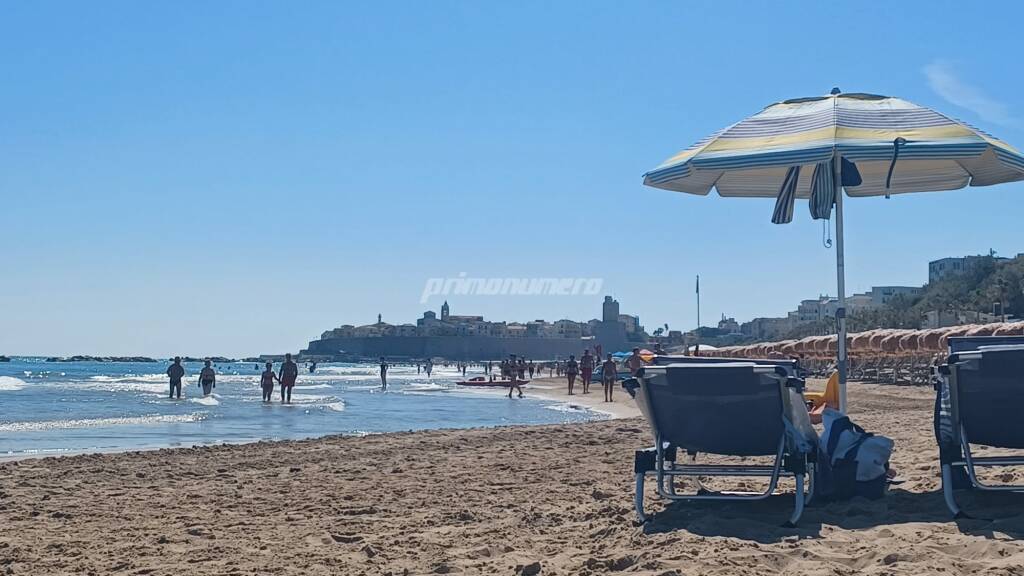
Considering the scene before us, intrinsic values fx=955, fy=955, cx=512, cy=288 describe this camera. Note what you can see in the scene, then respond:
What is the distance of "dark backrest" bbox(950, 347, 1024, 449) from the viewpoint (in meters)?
4.33

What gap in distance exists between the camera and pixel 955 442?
4.53 meters

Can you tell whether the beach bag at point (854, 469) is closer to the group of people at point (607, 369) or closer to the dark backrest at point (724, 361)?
the dark backrest at point (724, 361)

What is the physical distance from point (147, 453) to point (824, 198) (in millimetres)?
7927

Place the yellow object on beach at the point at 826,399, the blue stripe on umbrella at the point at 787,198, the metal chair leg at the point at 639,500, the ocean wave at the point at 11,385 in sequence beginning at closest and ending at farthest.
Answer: the metal chair leg at the point at 639,500 → the blue stripe on umbrella at the point at 787,198 → the yellow object on beach at the point at 826,399 → the ocean wave at the point at 11,385

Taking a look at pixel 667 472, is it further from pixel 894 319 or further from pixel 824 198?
pixel 894 319

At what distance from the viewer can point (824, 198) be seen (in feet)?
19.0

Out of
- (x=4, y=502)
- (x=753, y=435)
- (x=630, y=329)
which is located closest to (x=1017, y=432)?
(x=753, y=435)

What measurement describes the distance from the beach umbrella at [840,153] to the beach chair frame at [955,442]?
1158 mm

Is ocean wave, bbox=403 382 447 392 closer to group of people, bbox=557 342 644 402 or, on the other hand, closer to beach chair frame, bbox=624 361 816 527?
group of people, bbox=557 342 644 402

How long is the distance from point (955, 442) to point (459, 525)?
2.52m

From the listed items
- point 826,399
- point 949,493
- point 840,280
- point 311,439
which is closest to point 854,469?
point 949,493

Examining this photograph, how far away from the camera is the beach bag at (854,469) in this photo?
4.90 metres

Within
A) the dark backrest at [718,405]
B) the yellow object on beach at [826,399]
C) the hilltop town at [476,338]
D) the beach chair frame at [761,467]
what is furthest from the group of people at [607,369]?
the hilltop town at [476,338]

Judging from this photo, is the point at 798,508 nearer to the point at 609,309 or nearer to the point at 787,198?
the point at 787,198
